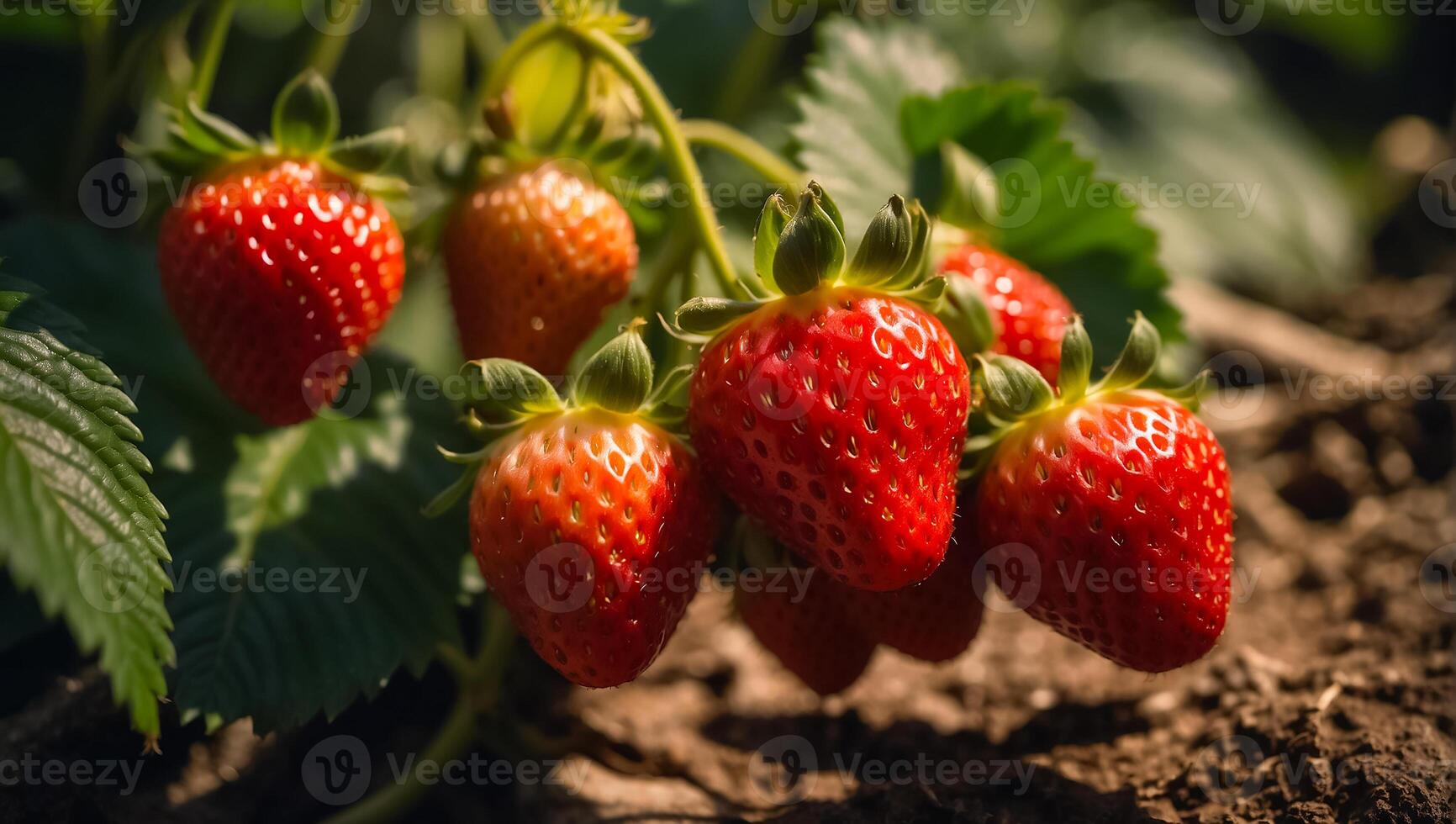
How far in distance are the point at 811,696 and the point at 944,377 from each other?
0.67 m

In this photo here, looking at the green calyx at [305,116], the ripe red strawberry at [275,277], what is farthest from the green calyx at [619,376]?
the green calyx at [305,116]

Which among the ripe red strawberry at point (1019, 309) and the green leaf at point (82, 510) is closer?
the green leaf at point (82, 510)

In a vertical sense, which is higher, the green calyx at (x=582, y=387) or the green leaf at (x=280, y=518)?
the green calyx at (x=582, y=387)

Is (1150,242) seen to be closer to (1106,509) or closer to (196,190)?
(1106,509)
